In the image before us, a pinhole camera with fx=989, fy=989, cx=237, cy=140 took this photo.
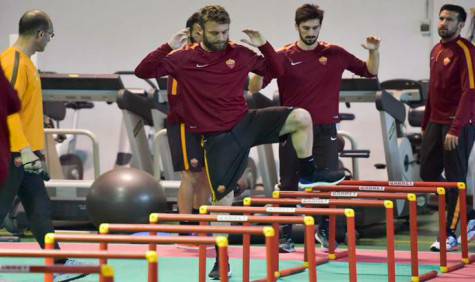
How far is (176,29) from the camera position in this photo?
38.8ft

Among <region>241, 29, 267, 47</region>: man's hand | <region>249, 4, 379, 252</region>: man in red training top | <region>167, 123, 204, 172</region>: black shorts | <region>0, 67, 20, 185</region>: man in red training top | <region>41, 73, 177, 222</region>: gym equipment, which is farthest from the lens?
<region>41, 73, 177, 222</region>: gym equipment

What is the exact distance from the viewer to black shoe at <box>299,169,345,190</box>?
627cm

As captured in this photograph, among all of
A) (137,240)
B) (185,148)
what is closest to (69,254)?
(137,240)

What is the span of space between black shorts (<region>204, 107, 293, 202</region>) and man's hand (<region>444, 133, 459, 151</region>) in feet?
5.66

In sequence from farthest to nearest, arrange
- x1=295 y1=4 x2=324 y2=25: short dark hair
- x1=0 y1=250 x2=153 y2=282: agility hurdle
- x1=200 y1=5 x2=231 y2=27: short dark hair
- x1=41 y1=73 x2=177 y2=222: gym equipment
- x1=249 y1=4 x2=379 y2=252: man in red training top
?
x1=41 y1=73 x2=177 y2=222: gym equipment → x1=249 y1=4 x2=379 y2=252: man in red training top → x1=295 y1=4 x2=324 y2=25: short dark hair → x1=200 y1=5 x2=231 y2=27: short dark hair → x1=0 y1=250 x2=153 y2=282: agility hurdle

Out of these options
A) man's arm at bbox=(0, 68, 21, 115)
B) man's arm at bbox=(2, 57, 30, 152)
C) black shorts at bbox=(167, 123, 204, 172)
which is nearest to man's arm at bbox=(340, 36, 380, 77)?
black shorts at bbox=(167, 123, 204, 172)

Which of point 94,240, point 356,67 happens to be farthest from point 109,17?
point 94,240

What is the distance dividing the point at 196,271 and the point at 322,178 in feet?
3.40

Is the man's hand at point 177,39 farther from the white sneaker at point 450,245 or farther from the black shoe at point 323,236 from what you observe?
the white sneaker at point 450,245

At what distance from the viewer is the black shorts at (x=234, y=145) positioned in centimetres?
597

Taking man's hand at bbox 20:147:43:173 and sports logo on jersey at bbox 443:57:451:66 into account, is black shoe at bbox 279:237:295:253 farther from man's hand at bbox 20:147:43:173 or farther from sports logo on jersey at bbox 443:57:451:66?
man's hand at bbox 20:147:43:173

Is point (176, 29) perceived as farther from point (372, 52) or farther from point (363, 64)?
point (372, 52)

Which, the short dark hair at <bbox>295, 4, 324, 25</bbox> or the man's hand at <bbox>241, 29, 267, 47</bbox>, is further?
the short dark hair at <bbox>295, 4, 324, 25</bbox>

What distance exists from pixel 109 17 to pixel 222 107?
21.0 feet
